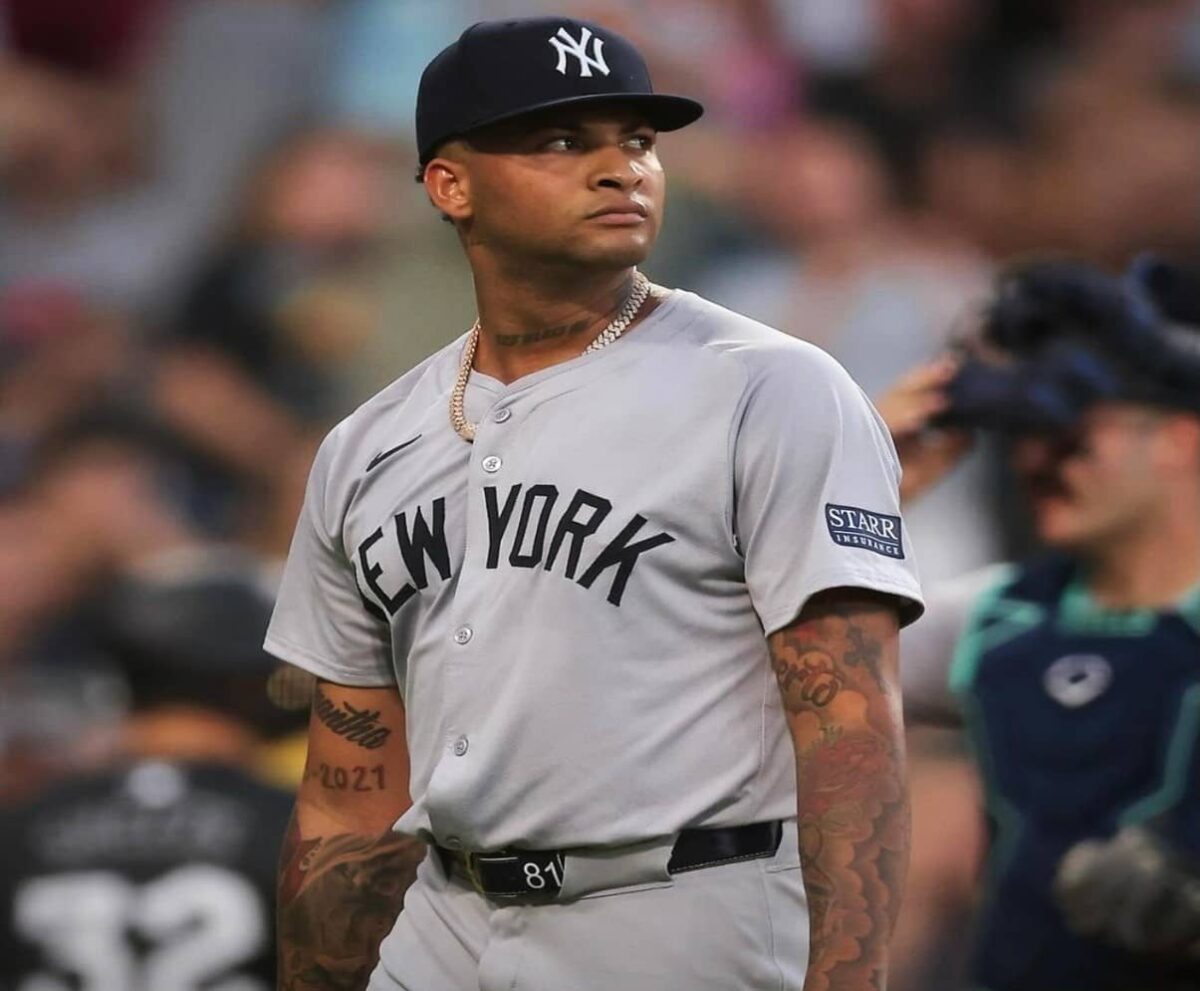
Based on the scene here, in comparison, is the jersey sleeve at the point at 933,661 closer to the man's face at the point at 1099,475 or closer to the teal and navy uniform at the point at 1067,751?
the teal and navy uniform at the point at 1067,751

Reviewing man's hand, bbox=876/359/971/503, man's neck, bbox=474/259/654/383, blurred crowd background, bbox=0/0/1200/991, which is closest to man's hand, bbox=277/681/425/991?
man's neck, bbox=474/259/654/383

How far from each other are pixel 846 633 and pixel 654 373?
0.44 meters

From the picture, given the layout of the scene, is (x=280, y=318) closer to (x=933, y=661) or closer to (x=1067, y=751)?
(x=933, y=661)

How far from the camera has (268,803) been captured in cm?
453

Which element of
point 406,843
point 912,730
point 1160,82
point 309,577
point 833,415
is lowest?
point 912,730

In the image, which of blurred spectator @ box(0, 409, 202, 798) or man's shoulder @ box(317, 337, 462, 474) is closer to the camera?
man's shoulder @ box(317, 337, 462, 474)

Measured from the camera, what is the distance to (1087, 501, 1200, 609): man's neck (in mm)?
4688

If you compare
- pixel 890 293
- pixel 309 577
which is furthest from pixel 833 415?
pixel 890 293

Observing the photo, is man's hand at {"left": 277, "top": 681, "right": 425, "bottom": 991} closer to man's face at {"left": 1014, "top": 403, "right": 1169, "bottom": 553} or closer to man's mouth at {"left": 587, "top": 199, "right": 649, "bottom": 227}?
man's mouth at {"left": 587, "top": 199, "right": 649, "bottom": 227}

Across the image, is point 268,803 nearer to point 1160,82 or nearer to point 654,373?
point 654,373

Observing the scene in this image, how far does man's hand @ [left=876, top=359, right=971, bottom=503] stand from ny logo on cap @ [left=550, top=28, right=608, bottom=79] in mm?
1664

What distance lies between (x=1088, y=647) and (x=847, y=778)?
2.12m

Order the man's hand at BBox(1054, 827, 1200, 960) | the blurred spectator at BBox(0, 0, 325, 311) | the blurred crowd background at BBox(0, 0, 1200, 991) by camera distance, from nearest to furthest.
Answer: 1. the man's hand at BBox(1054, 827, 1200, 960)
2. the blurred crowd background at BBox(0, 0, 1200, 991)
3. the blurred spectator at BBox(0, 0, 325, 311)

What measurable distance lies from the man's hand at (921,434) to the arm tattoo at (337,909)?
1.54 meters
